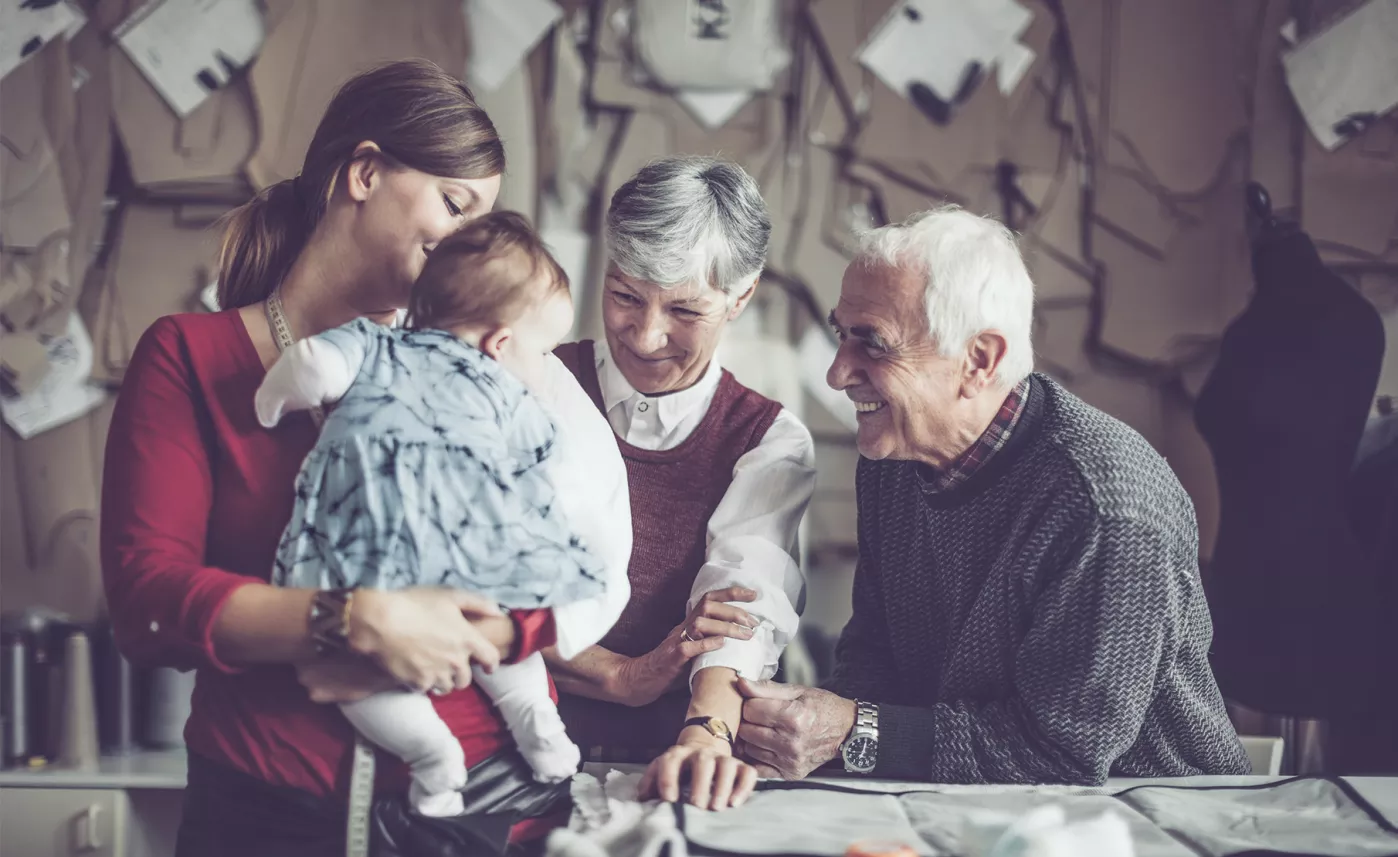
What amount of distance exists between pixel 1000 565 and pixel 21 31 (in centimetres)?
248

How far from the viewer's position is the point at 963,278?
1.47 metres

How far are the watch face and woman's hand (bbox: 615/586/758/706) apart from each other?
20cm

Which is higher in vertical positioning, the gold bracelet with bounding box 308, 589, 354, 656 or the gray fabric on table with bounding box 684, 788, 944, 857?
the gold bracelet with bounding box 308, 589, 354, 656

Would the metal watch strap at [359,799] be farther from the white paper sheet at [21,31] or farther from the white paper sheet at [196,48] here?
the white paper sheet at [21,31]

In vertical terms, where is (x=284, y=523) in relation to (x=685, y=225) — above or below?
below

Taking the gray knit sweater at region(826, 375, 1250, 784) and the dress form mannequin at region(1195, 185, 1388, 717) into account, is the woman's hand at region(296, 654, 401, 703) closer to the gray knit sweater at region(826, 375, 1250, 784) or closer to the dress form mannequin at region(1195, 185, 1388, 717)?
the gray knit sweater at region(826, 375, 1250, 784)

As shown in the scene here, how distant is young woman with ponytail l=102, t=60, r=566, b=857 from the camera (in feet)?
3.26

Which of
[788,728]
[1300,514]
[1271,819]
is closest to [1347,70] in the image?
[1300,514]

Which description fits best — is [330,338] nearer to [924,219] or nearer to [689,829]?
[689,829]

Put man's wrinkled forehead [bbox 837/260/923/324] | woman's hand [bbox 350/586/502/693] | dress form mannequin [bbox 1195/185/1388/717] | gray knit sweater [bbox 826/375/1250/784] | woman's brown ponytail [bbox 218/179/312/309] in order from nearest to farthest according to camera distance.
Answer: woman's hand [bbox 350/586/502/693] < woman's brown ponytail [bbox 218/179/312/309] < gray knit sweater [bbox 826/375/1250/784] < man's wrinkled forehead [bbox 837/260/923/324] < dress form mannequin [bbox 1195/185/1388/717]

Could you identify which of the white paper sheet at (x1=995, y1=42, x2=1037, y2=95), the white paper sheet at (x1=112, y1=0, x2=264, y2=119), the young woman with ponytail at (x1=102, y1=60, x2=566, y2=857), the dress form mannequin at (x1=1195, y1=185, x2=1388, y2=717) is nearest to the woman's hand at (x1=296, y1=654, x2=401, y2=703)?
the young woman with ponytail at (x1=102, y1=60, x2=566, y2=857)

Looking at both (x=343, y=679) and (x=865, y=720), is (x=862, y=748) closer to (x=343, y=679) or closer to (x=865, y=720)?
(x=865, y=720)

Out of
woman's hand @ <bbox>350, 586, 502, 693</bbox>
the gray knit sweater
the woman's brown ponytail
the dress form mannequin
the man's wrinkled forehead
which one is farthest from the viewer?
the dress form mannequin

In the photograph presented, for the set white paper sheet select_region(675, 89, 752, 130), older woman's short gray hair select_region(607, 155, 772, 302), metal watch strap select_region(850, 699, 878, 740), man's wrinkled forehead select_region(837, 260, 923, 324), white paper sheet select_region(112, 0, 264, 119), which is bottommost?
metal watch strap select_region(850, 699, 878, 740)
